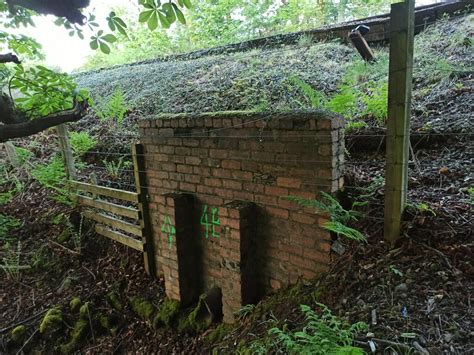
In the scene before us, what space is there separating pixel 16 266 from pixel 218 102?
3.51 m

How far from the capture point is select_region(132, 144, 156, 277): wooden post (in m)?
3.63

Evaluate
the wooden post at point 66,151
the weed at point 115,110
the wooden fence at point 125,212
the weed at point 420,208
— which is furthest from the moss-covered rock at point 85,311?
the weed at point 420,208

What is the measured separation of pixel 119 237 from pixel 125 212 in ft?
1.31

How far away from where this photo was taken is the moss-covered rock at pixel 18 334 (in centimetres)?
350

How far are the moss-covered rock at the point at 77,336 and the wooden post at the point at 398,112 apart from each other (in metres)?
3.23

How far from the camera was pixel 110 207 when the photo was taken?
4.21m

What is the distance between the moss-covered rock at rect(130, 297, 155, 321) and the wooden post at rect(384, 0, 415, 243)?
2528 mm

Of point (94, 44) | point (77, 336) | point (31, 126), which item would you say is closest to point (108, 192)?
point (77, 336)

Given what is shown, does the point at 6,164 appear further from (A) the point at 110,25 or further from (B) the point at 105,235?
(A) the point at 110,25

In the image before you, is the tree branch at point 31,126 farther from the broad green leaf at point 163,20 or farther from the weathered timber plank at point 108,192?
the weathered timber plank at point 108,192

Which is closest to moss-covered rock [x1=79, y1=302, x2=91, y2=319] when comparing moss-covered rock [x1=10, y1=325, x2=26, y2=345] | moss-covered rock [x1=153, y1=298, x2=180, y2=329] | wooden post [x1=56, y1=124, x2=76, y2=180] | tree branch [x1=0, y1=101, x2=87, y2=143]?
moss-covered rock [x1=10, y1=325, x2=26, y2=345]

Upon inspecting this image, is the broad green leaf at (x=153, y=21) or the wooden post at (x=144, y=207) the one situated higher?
the broad green leaf at (x=153, y=21)

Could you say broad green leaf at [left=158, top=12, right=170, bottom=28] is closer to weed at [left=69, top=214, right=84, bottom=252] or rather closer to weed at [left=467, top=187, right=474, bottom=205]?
weed at [left=467, top=187, right=474, bottom=205]

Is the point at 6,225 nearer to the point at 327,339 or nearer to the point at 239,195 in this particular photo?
the point at 239,195
